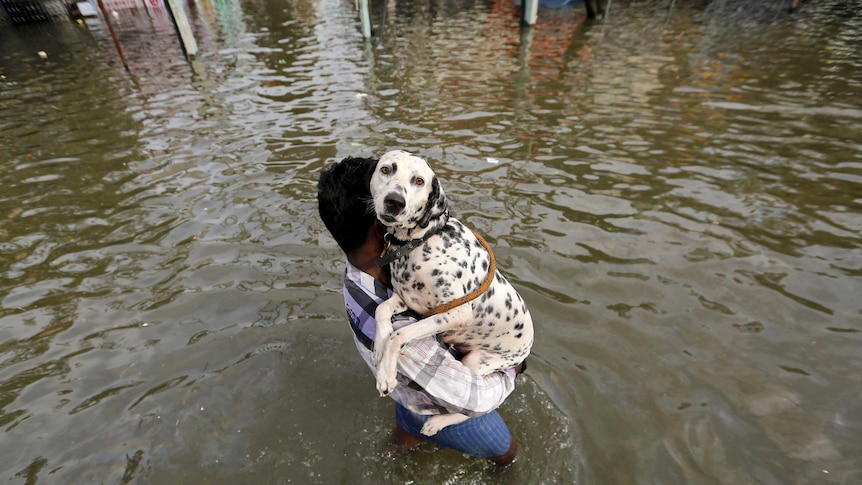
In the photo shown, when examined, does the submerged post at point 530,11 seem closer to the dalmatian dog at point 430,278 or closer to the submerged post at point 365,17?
the submerged post at point 365,17

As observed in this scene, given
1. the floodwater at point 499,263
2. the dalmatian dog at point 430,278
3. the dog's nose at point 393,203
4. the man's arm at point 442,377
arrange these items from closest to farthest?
the dog's nose at point 393,203 < the dalmatian dog at point 430,278 < the man's arm at point 442,377 < the floodwater at point 499,263

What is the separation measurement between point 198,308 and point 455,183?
3.80m

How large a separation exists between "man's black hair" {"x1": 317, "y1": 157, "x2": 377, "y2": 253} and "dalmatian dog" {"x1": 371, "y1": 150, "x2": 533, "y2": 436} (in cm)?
9

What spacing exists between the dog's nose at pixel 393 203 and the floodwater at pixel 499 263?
204cm

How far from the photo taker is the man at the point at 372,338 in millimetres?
2166

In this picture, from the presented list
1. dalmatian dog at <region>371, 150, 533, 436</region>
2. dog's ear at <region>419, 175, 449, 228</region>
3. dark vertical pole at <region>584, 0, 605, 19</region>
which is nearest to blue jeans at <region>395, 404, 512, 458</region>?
dalmatian dog at <region>371, 150, 533, 436</region>

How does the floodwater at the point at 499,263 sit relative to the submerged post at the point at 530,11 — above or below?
below

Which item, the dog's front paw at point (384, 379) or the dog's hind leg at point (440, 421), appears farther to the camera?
the dog's hind leg at point (440, 421)

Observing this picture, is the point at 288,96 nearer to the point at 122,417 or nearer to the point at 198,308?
the point at 198,308

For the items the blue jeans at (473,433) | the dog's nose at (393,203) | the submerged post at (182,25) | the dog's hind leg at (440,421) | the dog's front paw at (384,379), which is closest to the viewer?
the dog's nose at (393,203)

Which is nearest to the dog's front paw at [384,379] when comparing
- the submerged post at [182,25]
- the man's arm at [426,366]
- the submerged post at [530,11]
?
the man's arm at [426,366]

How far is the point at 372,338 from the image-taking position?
2.37m

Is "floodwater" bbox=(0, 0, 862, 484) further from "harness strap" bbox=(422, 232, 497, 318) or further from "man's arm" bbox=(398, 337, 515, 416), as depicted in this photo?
"harness strap" bbox=(422, 232, 497, 318)

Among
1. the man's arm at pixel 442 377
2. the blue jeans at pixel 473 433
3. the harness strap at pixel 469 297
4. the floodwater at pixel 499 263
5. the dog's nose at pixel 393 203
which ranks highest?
the dog's nose at pixel 393 203
